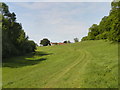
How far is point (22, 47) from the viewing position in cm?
4747

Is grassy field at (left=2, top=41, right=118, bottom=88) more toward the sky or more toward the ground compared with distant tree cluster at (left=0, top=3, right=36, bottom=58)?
more toward the ground

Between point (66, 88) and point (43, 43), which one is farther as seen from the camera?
point (43, 43)

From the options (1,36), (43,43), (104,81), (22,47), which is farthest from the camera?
(43,43)

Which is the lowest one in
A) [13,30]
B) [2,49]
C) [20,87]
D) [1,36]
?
Answer: [20,87]

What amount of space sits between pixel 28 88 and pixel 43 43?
10527 centimetres

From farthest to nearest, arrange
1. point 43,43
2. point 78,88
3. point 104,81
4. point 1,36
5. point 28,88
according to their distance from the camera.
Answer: point 43,43
point 1,36
point 104,81
point 28,88
point 78,88

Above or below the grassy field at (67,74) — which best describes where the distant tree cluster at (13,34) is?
above

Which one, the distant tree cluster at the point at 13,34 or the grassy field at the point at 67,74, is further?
the distant tree cluster at the point at 13,34

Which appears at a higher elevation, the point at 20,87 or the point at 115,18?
the point at 115,18

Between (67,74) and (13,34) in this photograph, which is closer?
(67,74)

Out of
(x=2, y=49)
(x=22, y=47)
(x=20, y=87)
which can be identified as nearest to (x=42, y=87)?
(x=20, y=87)

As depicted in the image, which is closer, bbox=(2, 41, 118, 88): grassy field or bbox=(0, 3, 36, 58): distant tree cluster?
bbox=(2, 41, 118, 88): grassy field

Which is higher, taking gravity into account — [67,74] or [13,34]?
[13,34]

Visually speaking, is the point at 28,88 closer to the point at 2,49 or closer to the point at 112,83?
the point at 112,83
